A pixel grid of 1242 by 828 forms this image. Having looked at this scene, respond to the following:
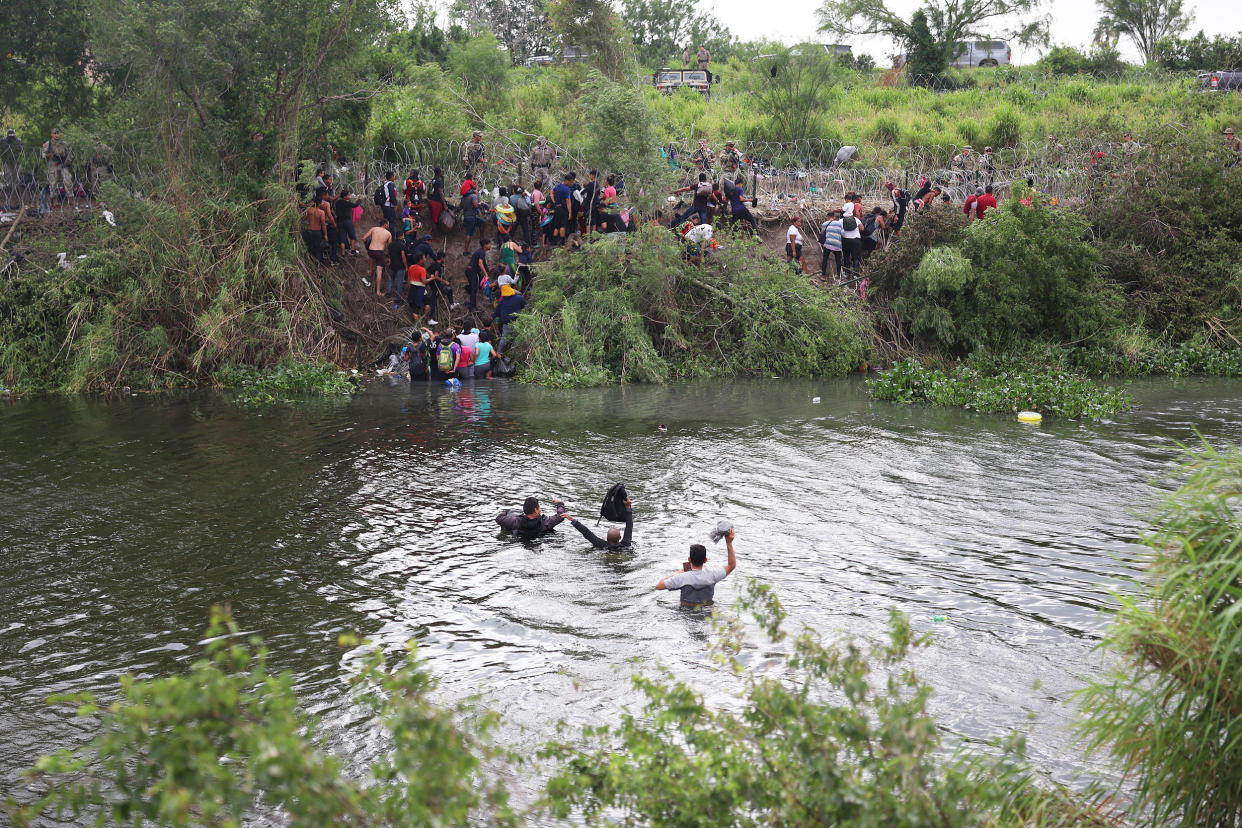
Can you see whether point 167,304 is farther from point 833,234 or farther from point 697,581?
point 697,581

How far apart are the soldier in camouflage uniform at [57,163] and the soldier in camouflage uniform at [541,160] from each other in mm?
13008

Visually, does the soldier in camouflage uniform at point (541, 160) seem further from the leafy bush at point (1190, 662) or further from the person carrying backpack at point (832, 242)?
the leafy bush at point (1190, 662)

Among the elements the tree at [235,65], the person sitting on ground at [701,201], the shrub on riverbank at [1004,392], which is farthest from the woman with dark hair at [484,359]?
the shrub on riverbank at [1004,392]

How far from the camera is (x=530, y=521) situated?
13578 millimetres

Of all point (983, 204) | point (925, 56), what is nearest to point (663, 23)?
point (925, 56)

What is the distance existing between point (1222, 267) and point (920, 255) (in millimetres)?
8613

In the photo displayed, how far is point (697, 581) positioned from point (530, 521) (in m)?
3.03

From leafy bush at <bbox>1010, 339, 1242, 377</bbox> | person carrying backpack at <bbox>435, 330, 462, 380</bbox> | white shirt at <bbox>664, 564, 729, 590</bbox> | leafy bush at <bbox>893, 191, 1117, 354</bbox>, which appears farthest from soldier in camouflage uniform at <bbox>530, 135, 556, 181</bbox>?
white shirt at <bbox>664, 564, 729, 590</bbox>

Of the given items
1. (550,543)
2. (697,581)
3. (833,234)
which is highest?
(833,234)

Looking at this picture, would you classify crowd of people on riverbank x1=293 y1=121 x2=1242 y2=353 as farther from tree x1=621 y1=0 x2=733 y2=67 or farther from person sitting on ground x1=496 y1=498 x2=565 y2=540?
tree x1=621 y1=0 x2=733 y2=67

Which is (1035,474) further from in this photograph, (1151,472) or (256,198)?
(256,198)

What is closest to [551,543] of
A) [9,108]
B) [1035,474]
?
[1035,474]

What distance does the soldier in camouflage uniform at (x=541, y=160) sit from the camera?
3130cm

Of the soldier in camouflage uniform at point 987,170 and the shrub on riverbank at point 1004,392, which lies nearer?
the shrub on riverbank at point 1004,392
